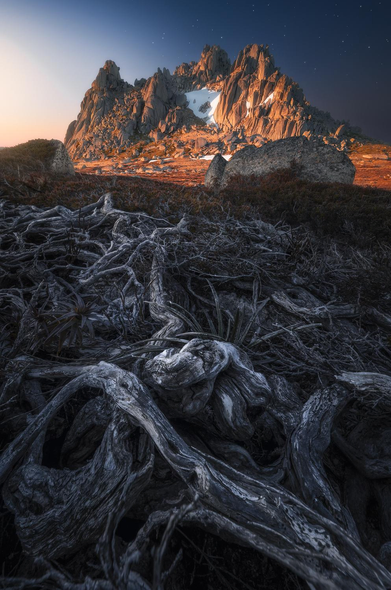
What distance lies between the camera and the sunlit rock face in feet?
347

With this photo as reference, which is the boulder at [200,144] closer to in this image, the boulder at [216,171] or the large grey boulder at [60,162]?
the boulder at [216,171]

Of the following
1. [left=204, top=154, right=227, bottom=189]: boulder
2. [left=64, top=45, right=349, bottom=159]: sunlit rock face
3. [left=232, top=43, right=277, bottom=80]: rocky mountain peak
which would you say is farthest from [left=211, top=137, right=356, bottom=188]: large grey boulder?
[left=232, top=43, right=277, bottom=80]: rocky mountain peak

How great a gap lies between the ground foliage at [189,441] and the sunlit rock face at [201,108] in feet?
338

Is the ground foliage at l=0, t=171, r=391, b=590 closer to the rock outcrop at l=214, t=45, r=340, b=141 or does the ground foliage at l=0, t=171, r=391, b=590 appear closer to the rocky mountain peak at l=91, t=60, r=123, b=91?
the rock outcrop at l=214, t=45, r=340, b=141

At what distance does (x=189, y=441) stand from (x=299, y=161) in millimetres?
14660

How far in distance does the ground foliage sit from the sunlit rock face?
10310 centimetres

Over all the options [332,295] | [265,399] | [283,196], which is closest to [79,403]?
[265,399]

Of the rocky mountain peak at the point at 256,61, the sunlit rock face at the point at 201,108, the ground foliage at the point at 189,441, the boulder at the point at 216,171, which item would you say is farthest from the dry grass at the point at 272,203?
the rocky mountain peak at the point at 256,61

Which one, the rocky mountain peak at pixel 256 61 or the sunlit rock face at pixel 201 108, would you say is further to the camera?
the rocky mountain peak at pixel 256 61

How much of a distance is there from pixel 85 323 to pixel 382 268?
4661 mm

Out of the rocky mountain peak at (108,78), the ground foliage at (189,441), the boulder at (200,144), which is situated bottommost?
the ground foliage at (189,441)

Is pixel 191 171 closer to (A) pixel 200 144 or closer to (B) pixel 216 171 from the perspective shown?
(B) pixel 216 171

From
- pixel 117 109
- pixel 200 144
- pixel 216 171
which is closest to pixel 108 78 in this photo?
pixel 117 109

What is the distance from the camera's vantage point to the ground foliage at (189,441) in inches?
52.2
